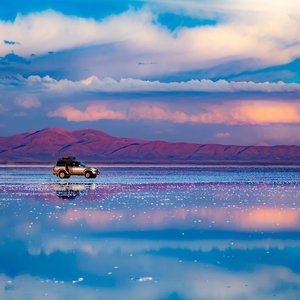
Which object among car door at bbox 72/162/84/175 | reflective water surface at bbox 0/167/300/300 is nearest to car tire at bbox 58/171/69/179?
car door at bbox 72/162/84/175

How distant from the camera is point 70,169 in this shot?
59.9 meters

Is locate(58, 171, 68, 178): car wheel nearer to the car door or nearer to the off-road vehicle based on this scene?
the off-road vehicle

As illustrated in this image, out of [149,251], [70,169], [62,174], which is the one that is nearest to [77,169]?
[70,169]

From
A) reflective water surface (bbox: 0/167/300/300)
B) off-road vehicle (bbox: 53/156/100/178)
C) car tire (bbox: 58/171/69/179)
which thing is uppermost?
off-road vehicle (bbox: 53/156/100/178)

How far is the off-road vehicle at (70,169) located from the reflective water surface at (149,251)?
3082 cm

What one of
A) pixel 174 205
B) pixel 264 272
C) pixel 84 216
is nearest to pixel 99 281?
pixel 264 272

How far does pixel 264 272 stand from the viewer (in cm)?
1258

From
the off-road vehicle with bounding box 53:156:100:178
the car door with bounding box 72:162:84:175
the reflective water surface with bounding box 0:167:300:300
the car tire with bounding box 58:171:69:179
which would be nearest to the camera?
the reflective water surface with bounding box 0:167:300:300

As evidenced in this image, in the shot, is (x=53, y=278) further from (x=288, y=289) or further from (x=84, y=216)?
(x=84, y=216)

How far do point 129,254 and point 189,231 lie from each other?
4.27 m

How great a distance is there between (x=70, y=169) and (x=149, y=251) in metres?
45.2

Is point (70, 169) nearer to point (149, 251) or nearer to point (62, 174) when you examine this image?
point (62, 174)

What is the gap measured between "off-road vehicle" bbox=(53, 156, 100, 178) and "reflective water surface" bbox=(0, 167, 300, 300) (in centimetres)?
3082

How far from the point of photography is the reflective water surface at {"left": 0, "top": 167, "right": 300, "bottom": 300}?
11203 millimetres
